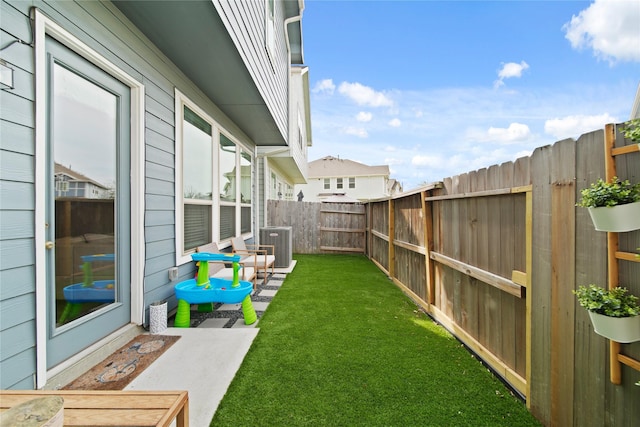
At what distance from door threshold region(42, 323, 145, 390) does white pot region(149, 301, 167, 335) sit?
0.14 meters

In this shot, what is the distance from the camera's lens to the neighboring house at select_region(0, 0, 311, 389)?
5.61 ft

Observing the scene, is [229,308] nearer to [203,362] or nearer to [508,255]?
[203,362]

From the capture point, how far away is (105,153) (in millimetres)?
2518

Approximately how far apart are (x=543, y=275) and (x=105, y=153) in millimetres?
3479

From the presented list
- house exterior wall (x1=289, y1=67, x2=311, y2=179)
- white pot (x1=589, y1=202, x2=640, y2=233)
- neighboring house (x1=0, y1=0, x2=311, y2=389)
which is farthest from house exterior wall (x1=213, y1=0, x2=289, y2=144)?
white pot (x1=589, y1=202, x2=640, y2=233)

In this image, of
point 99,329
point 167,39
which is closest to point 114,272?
point 99,329

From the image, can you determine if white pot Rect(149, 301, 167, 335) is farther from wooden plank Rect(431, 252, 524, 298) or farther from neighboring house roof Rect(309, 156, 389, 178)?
neighboring house roof Rect(309, 156, 389, 178)

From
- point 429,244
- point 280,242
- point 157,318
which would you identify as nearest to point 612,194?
point 429,244

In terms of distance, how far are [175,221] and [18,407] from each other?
2.77m

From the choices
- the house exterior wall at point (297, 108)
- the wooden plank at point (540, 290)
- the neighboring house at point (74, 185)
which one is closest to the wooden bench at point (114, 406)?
the neighboring house at point (74, 185)

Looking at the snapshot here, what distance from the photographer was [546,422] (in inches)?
69.1

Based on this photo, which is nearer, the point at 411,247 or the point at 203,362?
the point at 203,362

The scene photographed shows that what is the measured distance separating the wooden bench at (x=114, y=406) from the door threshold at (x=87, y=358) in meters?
1.00

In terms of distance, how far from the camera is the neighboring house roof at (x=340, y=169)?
2794 centimetres
